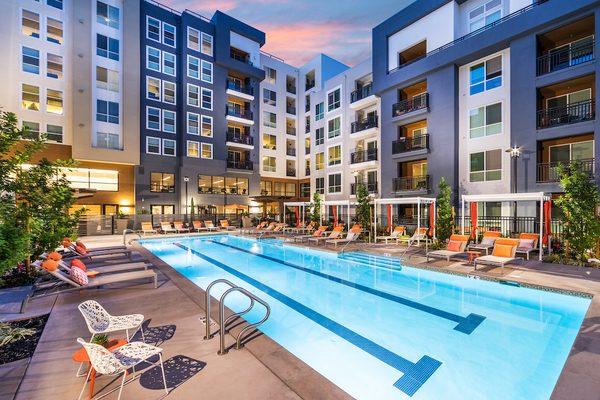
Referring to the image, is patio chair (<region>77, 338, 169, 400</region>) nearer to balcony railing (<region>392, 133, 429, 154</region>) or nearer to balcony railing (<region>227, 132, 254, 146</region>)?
balcony railing (<region>392, 133, 429, 154</region>)

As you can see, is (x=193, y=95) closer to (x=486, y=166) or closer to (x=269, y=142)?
(x=269, y=142)

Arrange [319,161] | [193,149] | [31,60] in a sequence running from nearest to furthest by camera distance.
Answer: [31,60] < [193,149] < [319,161]

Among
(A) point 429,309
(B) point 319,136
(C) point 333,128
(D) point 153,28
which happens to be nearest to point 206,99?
(D) point 153,28

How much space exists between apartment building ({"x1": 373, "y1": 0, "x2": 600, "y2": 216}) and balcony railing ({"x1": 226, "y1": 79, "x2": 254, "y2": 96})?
15.2 meters

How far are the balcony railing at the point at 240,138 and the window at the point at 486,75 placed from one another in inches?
854

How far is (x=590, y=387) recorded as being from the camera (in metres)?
3.25

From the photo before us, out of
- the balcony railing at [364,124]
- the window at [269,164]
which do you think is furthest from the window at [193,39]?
the balcony railing at [364,124]

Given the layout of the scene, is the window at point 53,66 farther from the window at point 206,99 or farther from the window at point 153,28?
the window at point 206,99

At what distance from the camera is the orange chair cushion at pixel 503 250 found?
9.49 m

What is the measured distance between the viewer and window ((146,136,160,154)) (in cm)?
2682

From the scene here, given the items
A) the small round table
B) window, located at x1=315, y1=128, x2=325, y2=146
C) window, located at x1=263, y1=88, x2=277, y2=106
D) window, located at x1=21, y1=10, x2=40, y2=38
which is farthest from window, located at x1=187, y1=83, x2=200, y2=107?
the small round table

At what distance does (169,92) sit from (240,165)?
995 cm

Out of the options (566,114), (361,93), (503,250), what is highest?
(361,93)

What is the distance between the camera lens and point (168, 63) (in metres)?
28.3
